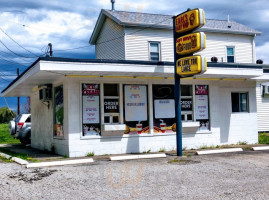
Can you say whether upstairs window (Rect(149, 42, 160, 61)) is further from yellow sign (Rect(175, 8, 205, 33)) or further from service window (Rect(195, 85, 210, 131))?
yellow sign (Rect(175, 8, 205, 33))

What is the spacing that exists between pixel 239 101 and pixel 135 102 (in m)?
5.48

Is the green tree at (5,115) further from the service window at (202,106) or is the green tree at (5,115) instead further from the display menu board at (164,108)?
the service window at (202,106)

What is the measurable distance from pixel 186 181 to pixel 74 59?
19.1 ft

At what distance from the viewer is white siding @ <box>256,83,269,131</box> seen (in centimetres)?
2455

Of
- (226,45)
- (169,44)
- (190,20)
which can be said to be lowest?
(190,20)

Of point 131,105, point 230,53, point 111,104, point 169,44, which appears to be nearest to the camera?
point 111,104

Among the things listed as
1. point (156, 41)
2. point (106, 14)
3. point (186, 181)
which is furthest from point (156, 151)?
point (106, 14)

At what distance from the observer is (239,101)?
16688 mm

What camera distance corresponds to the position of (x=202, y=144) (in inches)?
596

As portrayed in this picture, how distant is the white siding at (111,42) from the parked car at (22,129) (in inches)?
282

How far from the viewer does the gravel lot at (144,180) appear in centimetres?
711

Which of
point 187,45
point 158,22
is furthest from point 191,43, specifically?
point 158,22

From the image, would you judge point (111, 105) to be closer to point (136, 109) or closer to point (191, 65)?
point (136, 109)

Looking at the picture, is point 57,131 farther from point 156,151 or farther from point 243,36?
point 243,36
